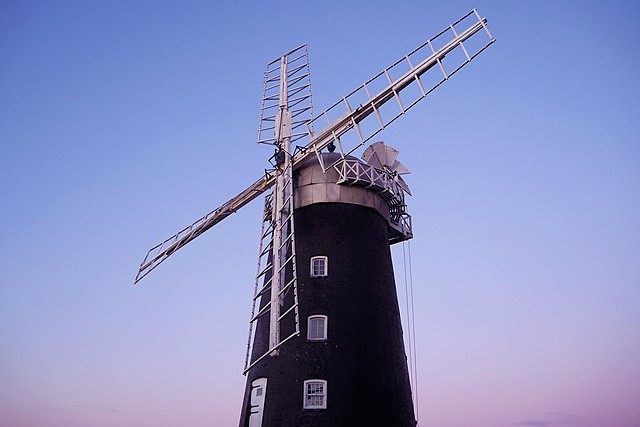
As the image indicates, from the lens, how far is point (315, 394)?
21.5 m

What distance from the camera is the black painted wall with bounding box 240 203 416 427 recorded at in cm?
2161

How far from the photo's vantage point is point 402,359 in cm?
2419

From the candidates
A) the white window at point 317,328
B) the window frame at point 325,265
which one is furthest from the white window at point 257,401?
the window frame at point 325,265

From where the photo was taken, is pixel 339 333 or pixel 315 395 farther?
pixel 339 333

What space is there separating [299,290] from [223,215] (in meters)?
5.87

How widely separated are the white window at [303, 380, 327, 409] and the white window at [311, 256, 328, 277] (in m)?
4.25

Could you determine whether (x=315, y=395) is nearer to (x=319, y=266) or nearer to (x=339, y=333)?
(x=339, y=333)

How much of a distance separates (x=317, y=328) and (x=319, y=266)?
100 inches

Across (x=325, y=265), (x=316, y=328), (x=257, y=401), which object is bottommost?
(x=257, y=401)

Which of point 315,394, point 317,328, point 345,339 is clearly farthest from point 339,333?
point 315,394

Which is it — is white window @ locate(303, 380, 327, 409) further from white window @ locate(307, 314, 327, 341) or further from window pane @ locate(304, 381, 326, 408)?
A: white window @ locate(307, 314, 327, 341)

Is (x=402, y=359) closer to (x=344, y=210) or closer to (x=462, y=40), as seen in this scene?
(x=344, y=210)

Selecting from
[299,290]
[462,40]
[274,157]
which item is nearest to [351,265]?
[299,290]

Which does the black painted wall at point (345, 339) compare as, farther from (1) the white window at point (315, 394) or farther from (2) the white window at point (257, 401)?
(2) the white window at point (257, 401)
